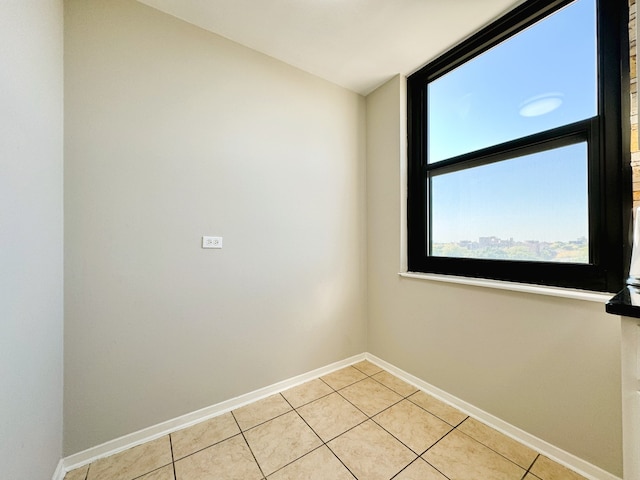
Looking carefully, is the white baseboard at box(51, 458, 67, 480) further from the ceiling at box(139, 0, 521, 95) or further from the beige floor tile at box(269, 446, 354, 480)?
the ceiling at box(139, 0, 521, 95)

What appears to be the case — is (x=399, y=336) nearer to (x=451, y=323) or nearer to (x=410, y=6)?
(x=451, y=323)

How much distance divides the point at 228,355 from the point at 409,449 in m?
1.33

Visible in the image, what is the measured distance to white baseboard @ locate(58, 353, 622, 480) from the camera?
4.33 ft

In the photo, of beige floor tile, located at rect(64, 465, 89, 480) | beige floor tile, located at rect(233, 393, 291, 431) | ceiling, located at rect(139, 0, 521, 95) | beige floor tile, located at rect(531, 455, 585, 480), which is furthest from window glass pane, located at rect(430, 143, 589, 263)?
beige floor tile, located at rect(64, 465, 89, 480)

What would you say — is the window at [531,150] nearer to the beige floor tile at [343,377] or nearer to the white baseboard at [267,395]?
the white baseboard at [267,395]

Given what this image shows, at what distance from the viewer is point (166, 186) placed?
1.62m

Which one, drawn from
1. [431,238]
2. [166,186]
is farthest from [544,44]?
[166,186]

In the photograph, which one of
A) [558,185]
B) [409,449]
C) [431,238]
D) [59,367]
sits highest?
→ [558,185]

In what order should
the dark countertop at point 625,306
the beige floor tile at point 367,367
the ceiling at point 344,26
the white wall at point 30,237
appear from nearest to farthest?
the dark countertop at point 625,306
the white wall at point 30,237
the ceiling at point 344,26
the beige floor tile at point 367,367

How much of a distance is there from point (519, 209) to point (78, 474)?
305 cm

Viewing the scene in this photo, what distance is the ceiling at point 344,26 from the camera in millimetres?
1597

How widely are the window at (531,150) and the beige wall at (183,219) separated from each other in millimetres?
993

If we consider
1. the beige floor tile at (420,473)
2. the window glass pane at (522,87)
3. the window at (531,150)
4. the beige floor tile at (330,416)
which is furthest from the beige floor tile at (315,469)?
the window glass pane at (522,87)

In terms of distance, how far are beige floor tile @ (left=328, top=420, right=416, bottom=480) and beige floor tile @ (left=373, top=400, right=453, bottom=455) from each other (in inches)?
2.3
